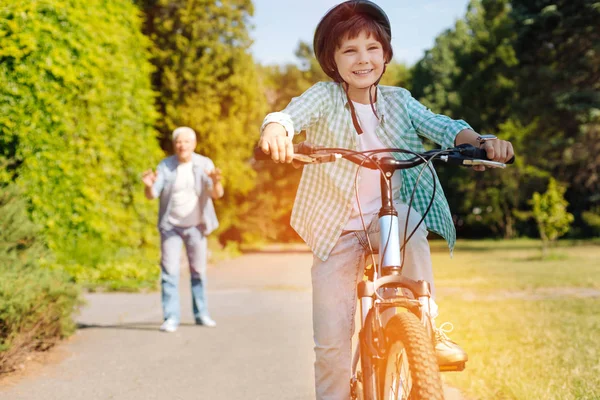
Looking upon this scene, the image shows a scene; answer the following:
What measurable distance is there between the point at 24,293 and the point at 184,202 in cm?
259

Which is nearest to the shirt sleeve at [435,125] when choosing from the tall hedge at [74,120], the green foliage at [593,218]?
the tall hedge at [74,120]

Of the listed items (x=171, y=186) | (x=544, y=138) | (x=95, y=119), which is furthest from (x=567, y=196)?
(x=171, y=186)

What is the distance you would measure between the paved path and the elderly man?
1.19 feet

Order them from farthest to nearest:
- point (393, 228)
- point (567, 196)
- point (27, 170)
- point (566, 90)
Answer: point (567, 196) < point (566, 90) < point (27, 170) < point (393, 228)

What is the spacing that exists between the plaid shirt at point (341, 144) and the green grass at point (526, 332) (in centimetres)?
176

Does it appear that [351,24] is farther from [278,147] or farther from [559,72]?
[559,72]

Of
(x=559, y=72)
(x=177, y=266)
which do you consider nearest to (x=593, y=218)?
(x=559, y=72)

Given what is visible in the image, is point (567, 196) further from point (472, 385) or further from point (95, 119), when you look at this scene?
point (472, 385)

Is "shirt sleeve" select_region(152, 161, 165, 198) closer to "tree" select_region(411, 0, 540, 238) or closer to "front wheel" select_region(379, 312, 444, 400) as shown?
"front wheel" select_region(379, 312, 444, 400)

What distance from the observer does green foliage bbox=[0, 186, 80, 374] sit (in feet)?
16.5

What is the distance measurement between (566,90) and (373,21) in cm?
2093

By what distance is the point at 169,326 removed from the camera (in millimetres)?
7262

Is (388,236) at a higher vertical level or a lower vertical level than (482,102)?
lower

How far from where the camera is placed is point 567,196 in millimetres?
34531
